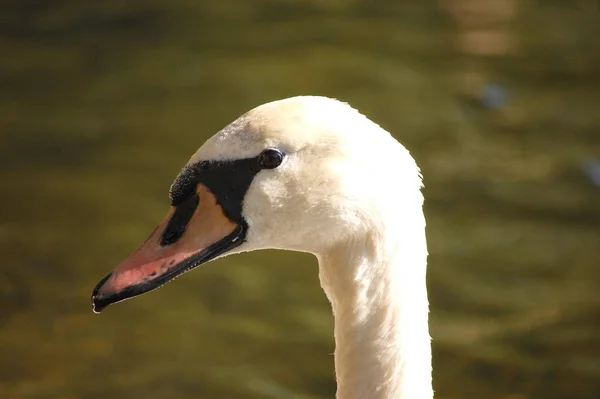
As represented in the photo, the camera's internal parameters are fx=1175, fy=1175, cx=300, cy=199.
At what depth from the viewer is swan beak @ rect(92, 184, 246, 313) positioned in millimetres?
3057

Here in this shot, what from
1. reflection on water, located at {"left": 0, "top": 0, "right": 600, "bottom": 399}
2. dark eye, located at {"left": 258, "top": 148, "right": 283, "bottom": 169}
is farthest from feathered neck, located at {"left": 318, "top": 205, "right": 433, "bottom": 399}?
reflection on water, located at {"left": 0, "top": 0, "right": 600, "bottom": 399}

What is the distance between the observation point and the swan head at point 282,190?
2891 millimetres

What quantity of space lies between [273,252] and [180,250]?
3621 mm

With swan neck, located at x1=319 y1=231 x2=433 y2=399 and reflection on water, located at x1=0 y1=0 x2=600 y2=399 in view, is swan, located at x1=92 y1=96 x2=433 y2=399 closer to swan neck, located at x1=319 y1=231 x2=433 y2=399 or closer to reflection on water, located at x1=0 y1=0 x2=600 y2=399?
swan neck, located at x1=319 y1=231 x2=433 y2=399

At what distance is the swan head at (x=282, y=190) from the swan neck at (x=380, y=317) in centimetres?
8

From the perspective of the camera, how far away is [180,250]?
310cm

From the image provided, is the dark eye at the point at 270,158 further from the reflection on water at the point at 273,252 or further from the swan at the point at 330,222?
the reflection on water at the point at 273,252

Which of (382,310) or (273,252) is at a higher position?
(273,252)

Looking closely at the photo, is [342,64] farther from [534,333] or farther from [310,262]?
[534,333]

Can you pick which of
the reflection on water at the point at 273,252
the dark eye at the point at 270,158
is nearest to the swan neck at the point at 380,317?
the dark eye at the point at 270,158

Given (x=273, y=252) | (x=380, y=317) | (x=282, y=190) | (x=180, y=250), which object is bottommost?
(x=380, y=317)

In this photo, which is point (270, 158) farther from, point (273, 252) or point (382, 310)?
A: point (273, 252)

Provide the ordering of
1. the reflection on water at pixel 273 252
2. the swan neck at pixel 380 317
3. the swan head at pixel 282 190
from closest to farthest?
the swan head at pixel 282 190, the swan neck at pixel 380 317, the reflection on water at pixel 273 252

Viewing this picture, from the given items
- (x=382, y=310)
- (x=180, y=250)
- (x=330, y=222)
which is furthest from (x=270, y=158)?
(x=382, y=310)
